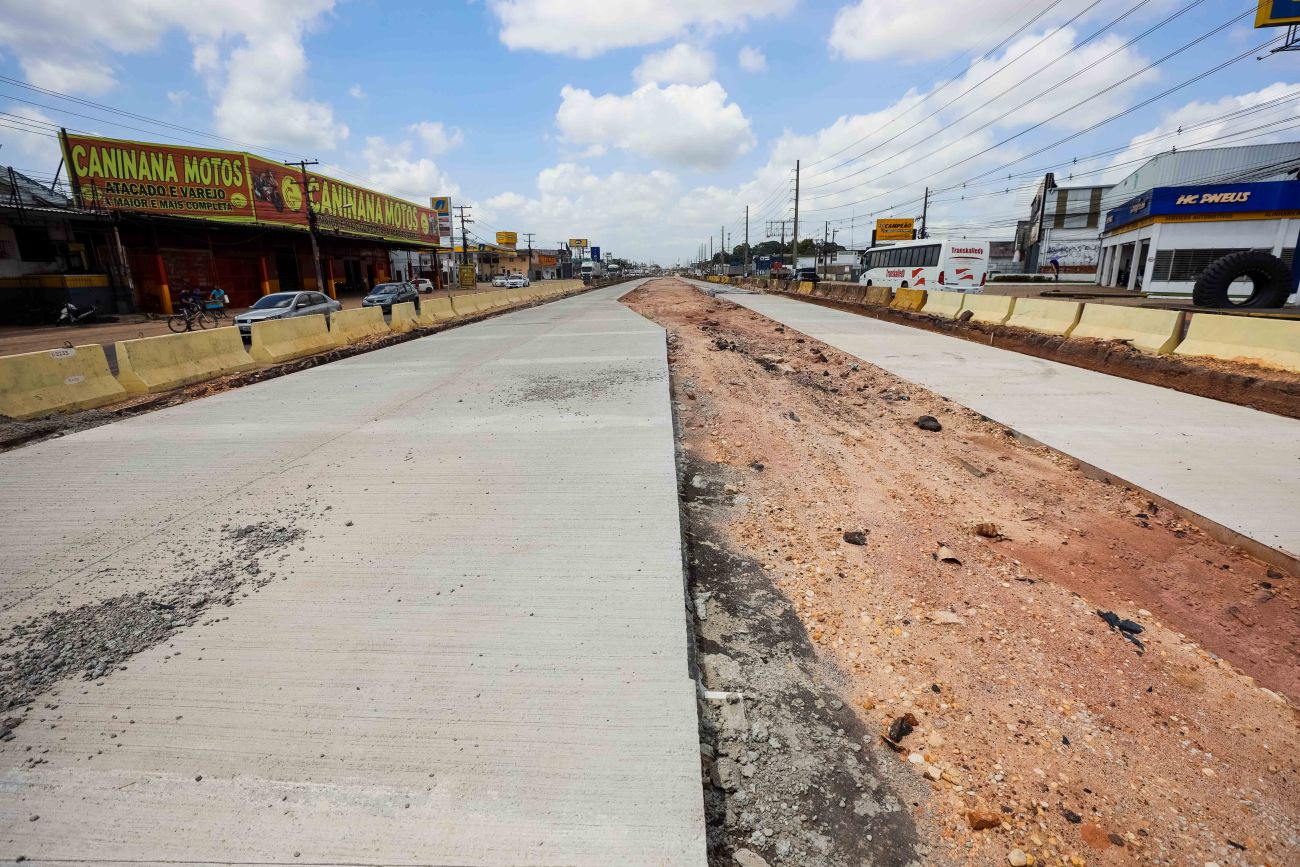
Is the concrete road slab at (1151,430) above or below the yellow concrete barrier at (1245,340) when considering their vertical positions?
below

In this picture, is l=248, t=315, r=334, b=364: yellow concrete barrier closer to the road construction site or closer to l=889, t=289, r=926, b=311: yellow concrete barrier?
the road construction site

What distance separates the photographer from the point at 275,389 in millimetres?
9156

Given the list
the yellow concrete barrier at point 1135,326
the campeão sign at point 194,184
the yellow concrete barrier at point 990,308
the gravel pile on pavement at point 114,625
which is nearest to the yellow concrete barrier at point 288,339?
the gravel pile on pavement at point 114,625

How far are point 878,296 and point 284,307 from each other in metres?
22.7

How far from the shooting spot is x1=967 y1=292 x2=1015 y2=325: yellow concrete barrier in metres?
16.4

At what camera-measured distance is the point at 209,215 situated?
3020 centimetres

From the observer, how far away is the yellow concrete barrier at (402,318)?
18.7m

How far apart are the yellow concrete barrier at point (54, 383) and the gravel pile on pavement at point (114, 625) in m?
6.30

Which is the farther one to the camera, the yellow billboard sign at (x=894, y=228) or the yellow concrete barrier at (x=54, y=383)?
the yellow billboard sign at (x=894, y=228)

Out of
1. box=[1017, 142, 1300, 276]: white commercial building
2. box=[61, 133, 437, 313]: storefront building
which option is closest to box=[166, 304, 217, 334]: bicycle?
box=[61, 133, 437, 313]: storefront building

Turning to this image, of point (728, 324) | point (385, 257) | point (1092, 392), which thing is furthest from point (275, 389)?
point (385, 257)

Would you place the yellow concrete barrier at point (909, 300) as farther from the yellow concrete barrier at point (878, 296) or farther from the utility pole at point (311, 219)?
the utility pole at point (311, 219)

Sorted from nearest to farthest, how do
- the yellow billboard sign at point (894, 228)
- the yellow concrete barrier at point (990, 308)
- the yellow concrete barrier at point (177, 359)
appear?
the yellow concrete barrier at point (177, 359) → the yellow concrete barrier at point (990, 308) → the yellow billboard sign at point (894, 228)

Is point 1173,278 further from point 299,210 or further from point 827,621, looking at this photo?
point 299,210
